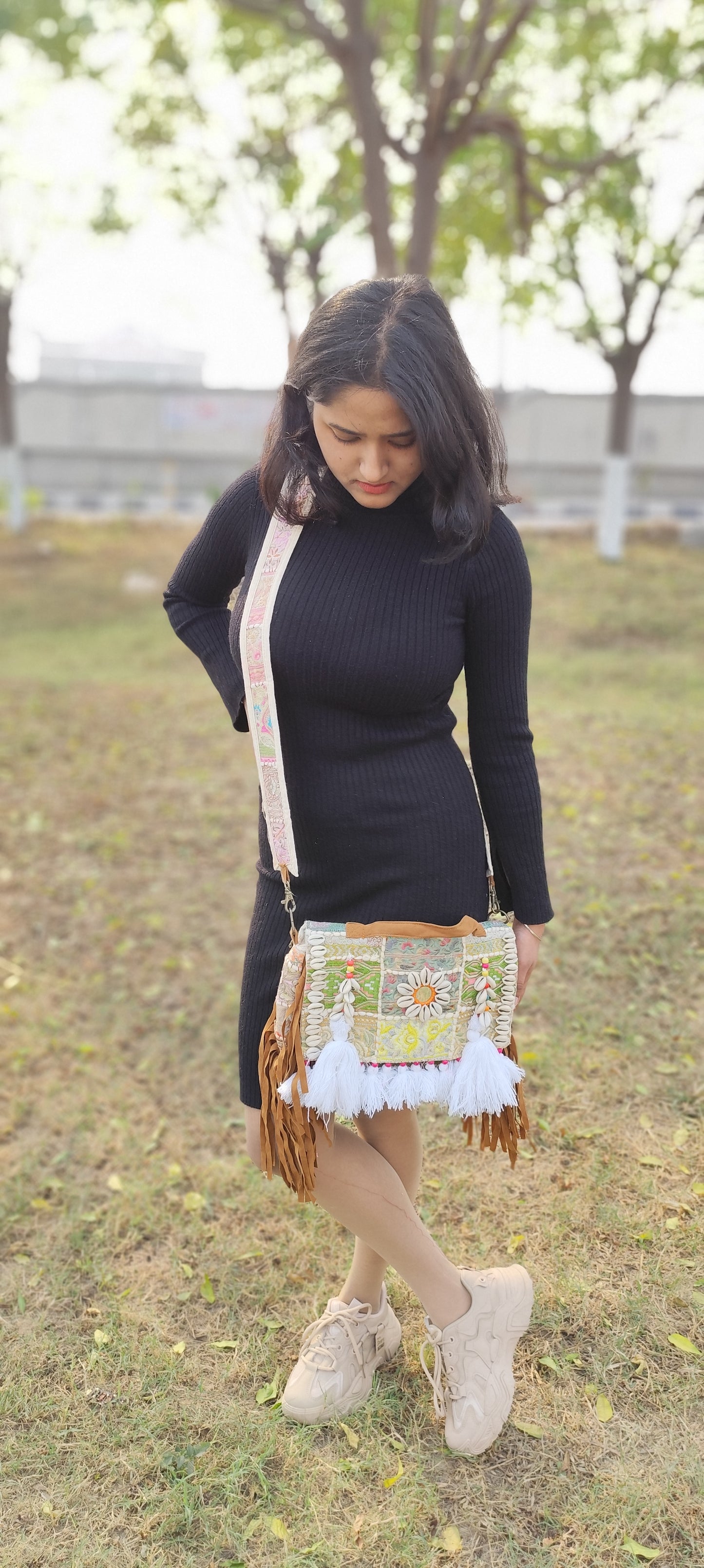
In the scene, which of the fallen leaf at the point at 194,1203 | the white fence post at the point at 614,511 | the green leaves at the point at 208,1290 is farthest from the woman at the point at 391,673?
the white fence post at the point at 614,511

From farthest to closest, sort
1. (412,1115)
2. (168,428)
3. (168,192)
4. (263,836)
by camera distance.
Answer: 1. (168,428)
2. (168,192)
3. (412,1115)
4. (263,836)

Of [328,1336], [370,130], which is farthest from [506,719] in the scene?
[370,130]

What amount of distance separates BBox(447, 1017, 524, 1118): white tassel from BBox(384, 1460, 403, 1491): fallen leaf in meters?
0.74

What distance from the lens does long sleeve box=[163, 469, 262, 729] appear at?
197 centimetres

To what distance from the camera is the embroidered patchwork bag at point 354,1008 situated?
Result: 1.82m

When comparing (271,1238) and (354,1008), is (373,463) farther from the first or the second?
(271,1238)

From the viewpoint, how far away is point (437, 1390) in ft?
6.89

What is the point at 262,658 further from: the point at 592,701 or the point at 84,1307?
the point at 592,701

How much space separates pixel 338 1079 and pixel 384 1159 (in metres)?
0.30

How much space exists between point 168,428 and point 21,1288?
19.1m

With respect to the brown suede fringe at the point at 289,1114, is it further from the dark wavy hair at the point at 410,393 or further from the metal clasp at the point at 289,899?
the dark wavy hair at the point at 410,393

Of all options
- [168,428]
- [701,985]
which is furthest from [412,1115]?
[168,428]

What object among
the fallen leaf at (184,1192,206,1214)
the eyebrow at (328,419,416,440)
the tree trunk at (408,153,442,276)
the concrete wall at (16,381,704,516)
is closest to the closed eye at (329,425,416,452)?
the eyebrow at (328,419,416,440)

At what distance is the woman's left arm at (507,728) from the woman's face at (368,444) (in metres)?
0.17
